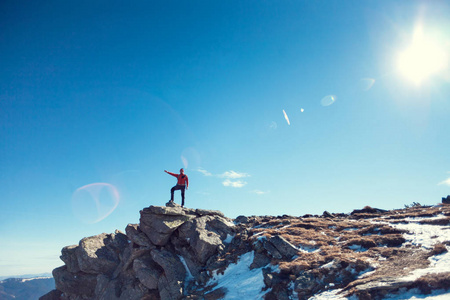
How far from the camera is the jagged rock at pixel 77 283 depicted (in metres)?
25.7

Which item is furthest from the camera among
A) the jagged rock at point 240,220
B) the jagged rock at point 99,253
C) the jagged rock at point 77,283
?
the jagged rock at point 240,220

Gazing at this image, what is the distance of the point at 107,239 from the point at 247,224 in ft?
57.9

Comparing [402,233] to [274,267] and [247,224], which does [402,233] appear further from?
[247,224]

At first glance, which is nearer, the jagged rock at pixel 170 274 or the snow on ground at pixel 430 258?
the snow on ground at pixel 430 258

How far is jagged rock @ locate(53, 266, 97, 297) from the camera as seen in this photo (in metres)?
25.7

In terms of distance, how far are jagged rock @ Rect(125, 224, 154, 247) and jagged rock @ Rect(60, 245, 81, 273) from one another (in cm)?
846

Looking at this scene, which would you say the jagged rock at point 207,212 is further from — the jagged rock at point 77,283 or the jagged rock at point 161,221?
the jagged rock at point 77,283

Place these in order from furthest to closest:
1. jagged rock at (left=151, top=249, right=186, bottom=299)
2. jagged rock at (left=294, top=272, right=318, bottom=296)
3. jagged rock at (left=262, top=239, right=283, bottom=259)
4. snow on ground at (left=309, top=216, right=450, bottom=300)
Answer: jagged rock at (left=151, top=249, right=186, bottom=299) < jagged rock at (left=262, top=239, right=283, bottom=259) < jagged rock at (left=294, top=272, right=318, bottom=296) < snow on ground at (left=309, top=216, right=450, bottom=300)

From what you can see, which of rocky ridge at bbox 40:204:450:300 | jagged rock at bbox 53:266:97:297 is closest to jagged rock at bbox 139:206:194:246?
rocky ridge at bbox 40:204:450:300

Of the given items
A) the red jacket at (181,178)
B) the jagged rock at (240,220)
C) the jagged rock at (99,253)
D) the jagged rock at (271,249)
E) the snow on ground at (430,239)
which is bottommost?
the snow on ground at (430,239)

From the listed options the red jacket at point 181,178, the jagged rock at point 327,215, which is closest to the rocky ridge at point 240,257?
the red jacket at point 181,178

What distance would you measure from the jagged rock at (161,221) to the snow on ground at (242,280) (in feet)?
24.9

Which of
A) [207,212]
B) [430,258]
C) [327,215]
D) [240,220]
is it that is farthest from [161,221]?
[327,215]

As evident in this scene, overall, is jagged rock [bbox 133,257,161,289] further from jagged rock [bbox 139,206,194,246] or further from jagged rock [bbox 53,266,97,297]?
jagged rock [bbox 53,266,97,297]
